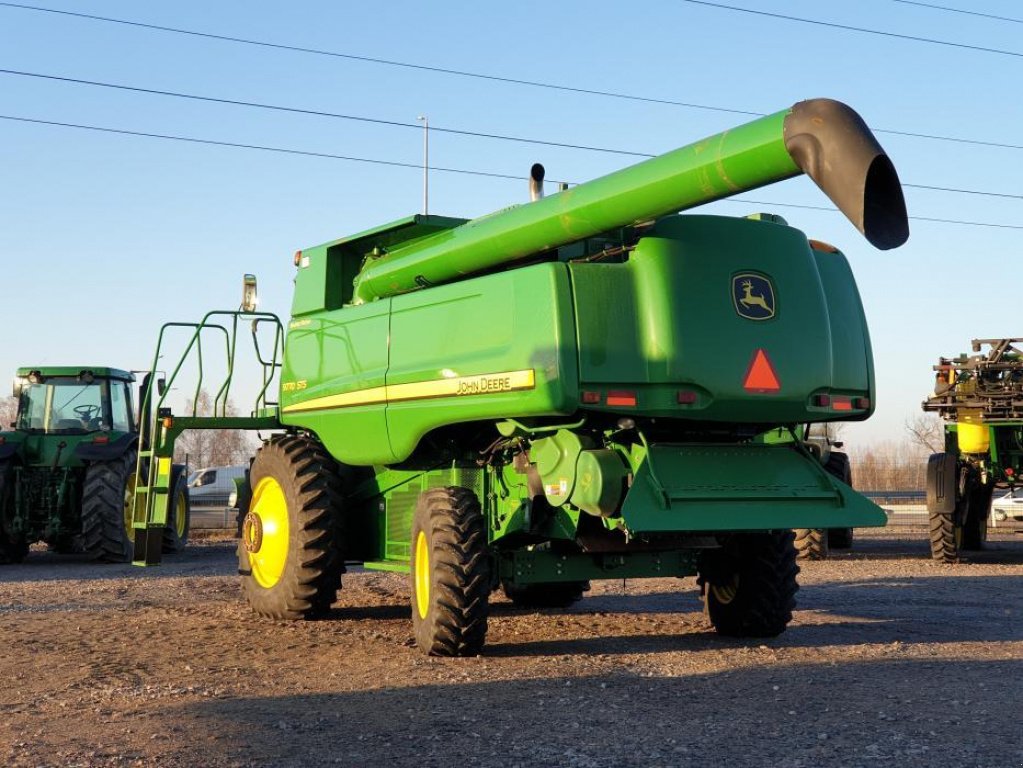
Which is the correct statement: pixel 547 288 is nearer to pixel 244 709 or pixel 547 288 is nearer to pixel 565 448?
pixel 565 448

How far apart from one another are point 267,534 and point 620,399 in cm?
467

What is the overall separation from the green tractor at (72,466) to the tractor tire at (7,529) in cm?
1

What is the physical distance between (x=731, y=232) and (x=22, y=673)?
5755 mm

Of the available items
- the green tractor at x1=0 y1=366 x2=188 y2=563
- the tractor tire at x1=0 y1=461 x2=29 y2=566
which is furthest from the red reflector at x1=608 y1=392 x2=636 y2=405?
the tractor tire at x1=0 y1=461 x2=29 y2=566

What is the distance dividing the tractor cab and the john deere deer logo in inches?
507

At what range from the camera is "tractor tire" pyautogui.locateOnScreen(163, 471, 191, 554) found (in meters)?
20.1

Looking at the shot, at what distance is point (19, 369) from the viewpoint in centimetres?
1967

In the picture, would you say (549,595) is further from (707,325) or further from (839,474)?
(839,474)

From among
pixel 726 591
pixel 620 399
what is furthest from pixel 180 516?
pixel 620 399

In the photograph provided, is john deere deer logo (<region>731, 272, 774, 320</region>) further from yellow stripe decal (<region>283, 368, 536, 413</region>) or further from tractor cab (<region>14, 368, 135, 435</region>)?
tractor cab (<region>14, 368, 135, 435</region>)

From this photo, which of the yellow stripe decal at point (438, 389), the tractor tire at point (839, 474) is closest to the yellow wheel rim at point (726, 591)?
the yellow stripe decal at point (438, 389)

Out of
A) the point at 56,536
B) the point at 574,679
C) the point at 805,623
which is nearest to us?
the point at 574,679

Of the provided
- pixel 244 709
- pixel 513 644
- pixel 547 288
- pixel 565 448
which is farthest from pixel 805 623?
pixel 244 709

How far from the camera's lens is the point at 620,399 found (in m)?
8.73
